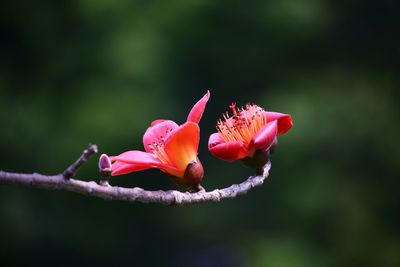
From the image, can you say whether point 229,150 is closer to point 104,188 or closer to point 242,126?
point 242,126

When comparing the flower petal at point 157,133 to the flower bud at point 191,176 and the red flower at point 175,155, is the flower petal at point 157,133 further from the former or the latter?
the flower bud at point 191,176

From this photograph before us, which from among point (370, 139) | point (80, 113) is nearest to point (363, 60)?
point (370, 139)

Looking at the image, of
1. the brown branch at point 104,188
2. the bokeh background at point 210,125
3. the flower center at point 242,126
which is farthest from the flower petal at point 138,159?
the bokeh background at point 210,125

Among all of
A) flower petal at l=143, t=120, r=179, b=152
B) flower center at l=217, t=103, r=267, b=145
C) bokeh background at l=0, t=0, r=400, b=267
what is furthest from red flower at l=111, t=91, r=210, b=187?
bokeh background at l=0, t=0, r=400, b=267

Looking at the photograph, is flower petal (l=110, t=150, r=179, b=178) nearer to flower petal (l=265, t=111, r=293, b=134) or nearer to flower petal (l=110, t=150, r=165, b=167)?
flower petal (l=110, t=150, r=165, b=167)

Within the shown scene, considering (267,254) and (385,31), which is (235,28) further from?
(267,254)

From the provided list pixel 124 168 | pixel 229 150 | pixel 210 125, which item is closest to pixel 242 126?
pixel 229 150
